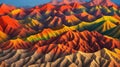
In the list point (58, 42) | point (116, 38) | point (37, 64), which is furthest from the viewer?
point (116, 38)

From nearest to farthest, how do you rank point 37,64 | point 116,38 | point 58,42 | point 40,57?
1. point 37,64
2. point 40,57
3. point 58,42
4. point 116,38

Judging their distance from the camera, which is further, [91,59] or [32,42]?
[32,42]

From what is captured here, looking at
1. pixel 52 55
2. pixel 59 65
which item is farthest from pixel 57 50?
pixel 59 65

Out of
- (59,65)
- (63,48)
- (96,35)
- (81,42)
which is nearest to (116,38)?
(96,35)

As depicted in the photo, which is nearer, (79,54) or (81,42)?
(79,54)

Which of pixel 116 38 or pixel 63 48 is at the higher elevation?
pixel 63 48

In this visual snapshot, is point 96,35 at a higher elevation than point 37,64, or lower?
lower

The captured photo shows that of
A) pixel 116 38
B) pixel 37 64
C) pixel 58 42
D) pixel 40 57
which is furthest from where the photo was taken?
pixel 116 38

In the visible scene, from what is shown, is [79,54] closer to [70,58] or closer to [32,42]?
[70,58]

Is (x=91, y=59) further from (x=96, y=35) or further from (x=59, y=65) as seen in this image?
(x=96, y=35)

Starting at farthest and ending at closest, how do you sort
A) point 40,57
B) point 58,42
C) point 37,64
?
point 58,42 → point 40,57 → point 37,64
